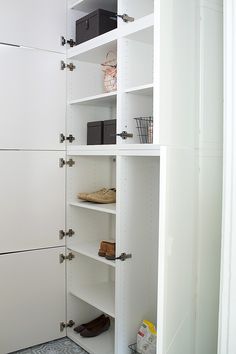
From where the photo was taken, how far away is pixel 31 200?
2.75 metres

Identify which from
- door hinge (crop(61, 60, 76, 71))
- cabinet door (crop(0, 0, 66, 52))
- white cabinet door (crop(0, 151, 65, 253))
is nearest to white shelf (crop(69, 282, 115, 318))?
white cabinet door (crop(0, 151, 65, 253))

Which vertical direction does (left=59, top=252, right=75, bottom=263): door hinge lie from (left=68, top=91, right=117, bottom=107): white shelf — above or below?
below

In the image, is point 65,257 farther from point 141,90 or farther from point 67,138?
point 141,90

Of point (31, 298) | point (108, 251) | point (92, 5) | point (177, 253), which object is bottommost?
point (31, 298)

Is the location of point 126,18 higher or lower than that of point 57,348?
higher

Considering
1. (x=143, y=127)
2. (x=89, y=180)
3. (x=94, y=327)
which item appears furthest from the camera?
(x=89, y=180)

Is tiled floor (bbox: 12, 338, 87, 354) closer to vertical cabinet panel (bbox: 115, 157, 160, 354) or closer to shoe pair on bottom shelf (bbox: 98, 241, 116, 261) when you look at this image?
vertical cabinet panel (bbox: 115, 157, 160, 354)

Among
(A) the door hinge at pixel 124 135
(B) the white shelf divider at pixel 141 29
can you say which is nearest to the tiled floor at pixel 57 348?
(A) the door hinge at pixel 124 135

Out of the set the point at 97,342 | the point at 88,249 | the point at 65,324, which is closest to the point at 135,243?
the point at 88,249

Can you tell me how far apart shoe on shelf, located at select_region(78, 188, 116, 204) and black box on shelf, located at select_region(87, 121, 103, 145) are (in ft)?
1.22

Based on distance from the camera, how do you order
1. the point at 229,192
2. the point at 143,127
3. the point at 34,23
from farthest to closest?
the point at 34,23 < the point at 143,127 < the point at 229,192

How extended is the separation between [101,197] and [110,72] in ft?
2.90

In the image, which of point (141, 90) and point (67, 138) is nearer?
point (141, 90)

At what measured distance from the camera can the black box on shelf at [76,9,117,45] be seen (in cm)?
265
